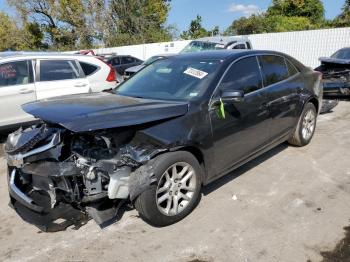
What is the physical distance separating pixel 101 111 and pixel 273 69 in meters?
2.86

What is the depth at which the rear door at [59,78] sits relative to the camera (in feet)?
24.2

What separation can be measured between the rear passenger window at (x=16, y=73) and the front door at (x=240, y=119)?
4.48 meters

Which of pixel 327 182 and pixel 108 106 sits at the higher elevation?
pixel 108 106

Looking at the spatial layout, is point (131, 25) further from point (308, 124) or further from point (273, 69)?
point (273, 69)

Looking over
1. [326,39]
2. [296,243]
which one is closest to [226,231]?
[296,243]

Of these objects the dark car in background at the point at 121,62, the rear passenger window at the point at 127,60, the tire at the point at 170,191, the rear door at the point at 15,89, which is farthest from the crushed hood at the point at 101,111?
the rear passenger window at the point at 127,60

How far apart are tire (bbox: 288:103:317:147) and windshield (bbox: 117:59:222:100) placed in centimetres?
217

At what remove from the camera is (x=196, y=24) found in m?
53.6

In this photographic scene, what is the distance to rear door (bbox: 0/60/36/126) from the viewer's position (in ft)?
22.7

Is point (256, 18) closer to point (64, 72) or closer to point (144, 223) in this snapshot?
point (64, 72)

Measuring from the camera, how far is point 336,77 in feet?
33.0

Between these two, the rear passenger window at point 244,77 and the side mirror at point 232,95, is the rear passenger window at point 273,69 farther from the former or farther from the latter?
the side mirror at point 232,95

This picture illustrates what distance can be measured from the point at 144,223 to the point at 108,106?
1279 mm

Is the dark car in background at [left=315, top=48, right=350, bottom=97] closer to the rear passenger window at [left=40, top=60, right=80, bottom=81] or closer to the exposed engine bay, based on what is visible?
the rear passenger window at [left=40, top=60, right=80, bottom=81]
